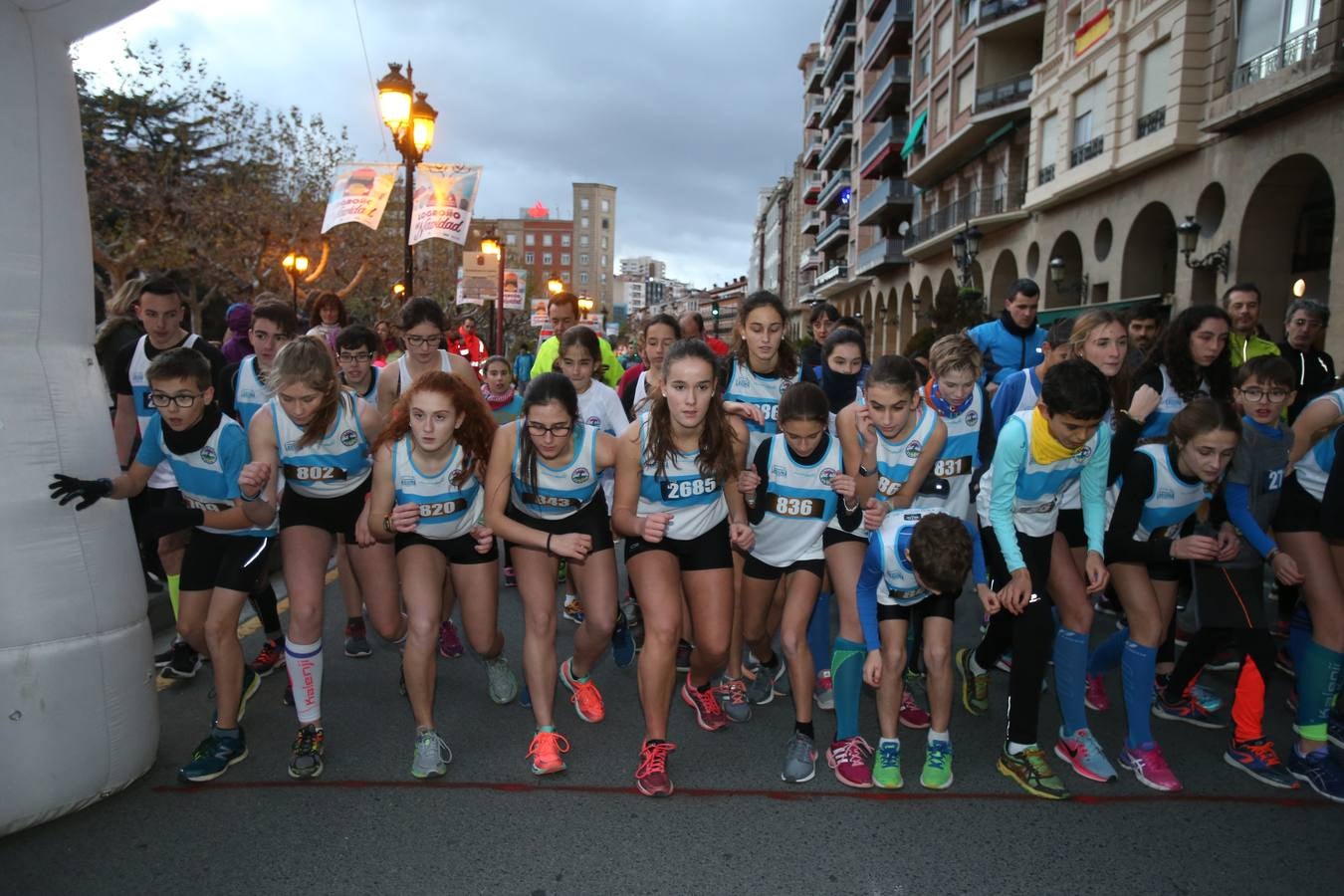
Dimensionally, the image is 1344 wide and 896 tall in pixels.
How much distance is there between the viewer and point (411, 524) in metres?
3.82

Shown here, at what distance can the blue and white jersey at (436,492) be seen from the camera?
4.02 meters

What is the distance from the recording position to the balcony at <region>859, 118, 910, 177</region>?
43625 mm

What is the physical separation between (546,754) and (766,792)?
988 millimetres

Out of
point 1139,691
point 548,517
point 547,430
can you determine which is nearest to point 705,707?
point 548,517

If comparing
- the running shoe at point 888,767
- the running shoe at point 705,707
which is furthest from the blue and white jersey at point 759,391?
the running shoe at point 888,767

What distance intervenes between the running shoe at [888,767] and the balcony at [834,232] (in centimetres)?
5666

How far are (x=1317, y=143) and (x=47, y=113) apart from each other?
1824 centimetres

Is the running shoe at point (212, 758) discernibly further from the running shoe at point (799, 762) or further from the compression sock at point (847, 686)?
the compression sock at point (847, 686)

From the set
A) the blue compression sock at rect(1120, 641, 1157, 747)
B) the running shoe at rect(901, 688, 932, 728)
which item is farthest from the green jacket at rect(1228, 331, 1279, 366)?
the running shoe at rect(901, 688, 932, 728)

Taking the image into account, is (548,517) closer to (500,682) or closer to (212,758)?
(500,682)

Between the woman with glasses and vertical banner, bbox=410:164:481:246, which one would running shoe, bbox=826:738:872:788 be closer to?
the woman with glasses

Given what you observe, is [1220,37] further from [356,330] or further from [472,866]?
[472,866]

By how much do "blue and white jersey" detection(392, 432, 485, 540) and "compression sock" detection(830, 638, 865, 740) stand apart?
1834mm

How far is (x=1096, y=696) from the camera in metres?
4.71
